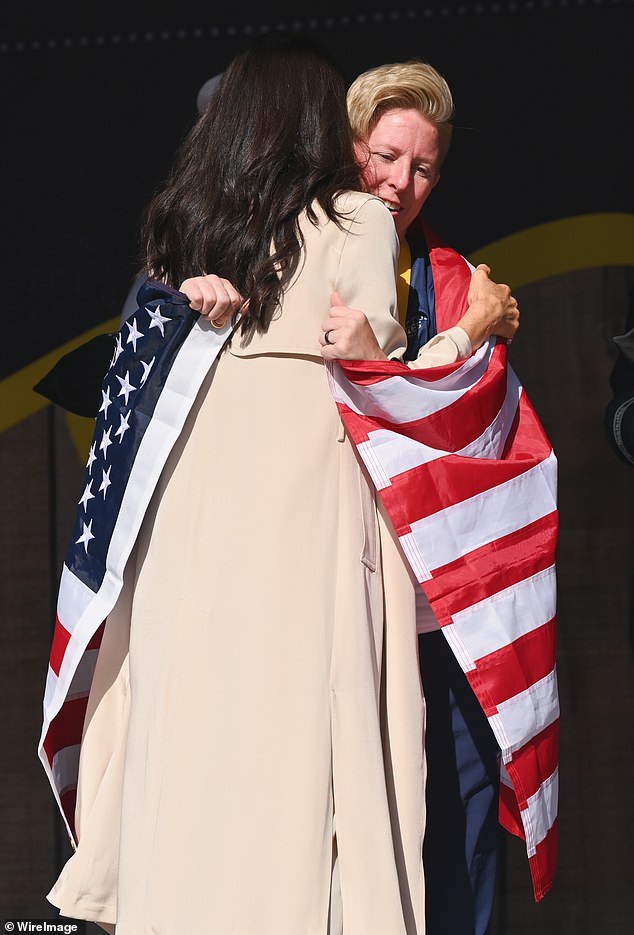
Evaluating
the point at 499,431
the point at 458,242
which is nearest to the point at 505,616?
the point at 499,431

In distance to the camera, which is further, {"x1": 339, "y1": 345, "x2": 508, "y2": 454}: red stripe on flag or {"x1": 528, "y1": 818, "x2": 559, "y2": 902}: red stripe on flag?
{"x1": 528, "y1": 818, "x2": 559, "y2": 902}: red stripe on flag

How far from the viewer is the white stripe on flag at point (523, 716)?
190 cm

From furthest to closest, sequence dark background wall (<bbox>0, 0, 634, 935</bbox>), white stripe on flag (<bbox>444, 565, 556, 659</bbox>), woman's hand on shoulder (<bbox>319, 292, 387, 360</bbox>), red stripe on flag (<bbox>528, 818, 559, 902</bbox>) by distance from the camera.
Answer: dark background wall (<bbox>0, 0, 634, 935</bbox>) < red stripe on flag (<bbox>528, 818, 559, 902</bbox>) < white stripe on flag (<bbox>444, 565, 556, 659</bbox>) < woman's hand on shoulder (<bbox>319, 292, 387, 360</bbox>)

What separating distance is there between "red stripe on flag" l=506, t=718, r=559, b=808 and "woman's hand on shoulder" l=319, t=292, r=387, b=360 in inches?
26.3

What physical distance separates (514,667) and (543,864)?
1.17 ft

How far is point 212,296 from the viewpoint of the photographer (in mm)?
1810

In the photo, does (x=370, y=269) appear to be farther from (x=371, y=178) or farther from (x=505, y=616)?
(x=505, y=616)

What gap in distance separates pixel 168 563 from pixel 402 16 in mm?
1562

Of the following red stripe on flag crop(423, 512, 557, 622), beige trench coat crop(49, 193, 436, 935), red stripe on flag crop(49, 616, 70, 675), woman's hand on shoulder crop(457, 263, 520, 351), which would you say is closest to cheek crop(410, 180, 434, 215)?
woman's hand on shoulder crop(457, 263, 520, 351)

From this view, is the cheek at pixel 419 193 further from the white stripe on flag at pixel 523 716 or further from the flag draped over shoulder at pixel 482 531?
the white stripe on flag at pixel 523 716

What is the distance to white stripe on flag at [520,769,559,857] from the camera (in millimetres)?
1951

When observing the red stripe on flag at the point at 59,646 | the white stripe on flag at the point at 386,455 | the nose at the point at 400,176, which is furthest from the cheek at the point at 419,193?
the red stripe on flag at the point at 59,646

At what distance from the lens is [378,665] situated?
1.84 meters

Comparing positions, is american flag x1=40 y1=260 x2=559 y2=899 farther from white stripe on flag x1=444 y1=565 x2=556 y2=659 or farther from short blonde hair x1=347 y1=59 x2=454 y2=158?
short blonde hair x1=347 y1=59 x2=454 y2=158
